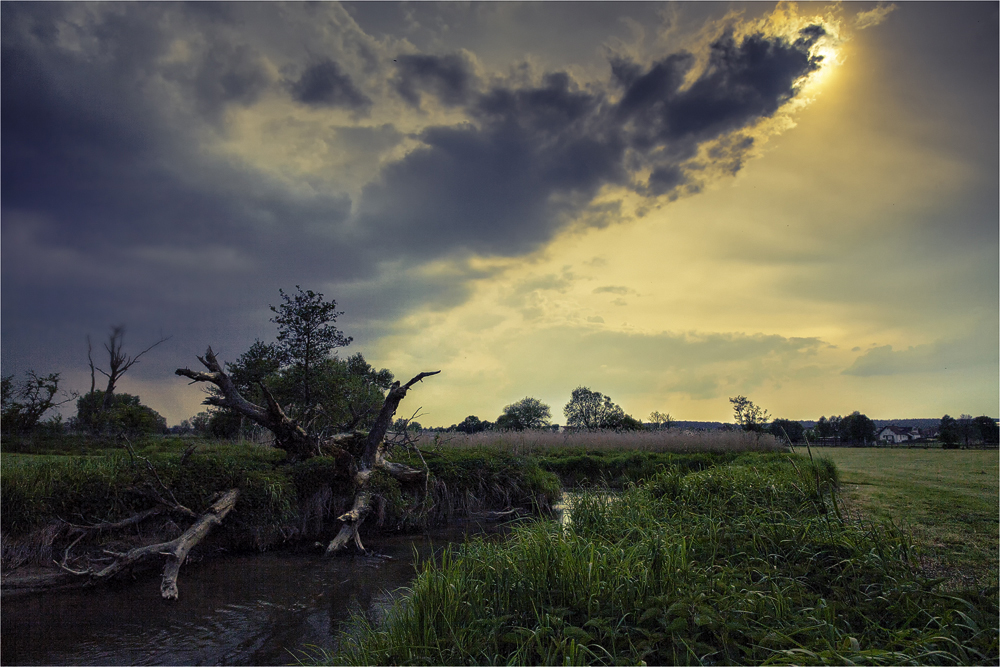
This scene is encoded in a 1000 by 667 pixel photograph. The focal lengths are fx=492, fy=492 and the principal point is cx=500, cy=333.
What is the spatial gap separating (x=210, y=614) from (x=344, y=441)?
5030mm

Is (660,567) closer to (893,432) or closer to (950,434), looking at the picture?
(950,434)

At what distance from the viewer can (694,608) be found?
3.27 metres

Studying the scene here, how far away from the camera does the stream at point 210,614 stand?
511 cm

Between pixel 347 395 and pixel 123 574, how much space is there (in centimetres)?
1499

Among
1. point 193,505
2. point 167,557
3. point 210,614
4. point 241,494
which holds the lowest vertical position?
point 210,614

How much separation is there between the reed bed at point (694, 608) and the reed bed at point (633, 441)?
49.1 ft

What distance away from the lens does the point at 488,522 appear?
12.1 meters

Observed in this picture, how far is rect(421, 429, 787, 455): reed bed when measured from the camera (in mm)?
20172

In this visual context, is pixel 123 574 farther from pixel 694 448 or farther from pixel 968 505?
pixel 694 448

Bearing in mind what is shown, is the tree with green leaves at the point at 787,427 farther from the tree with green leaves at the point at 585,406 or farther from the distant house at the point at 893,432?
the distant house at the point at 893,432

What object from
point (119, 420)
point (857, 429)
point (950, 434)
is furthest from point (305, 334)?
point (857, 429)

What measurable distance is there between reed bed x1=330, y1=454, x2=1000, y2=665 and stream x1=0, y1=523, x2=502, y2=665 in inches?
27.5

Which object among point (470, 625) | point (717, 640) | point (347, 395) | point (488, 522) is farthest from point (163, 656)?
point (347, 395)

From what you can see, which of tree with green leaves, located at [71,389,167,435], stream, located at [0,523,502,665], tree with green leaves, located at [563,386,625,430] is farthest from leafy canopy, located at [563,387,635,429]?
stream, located at [0,523,502,665]
